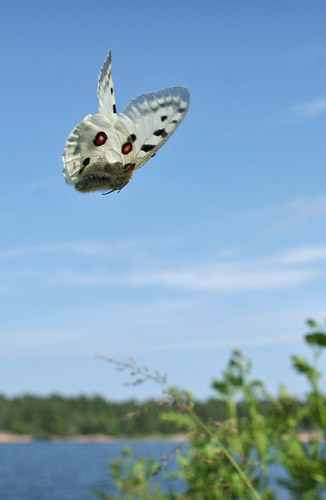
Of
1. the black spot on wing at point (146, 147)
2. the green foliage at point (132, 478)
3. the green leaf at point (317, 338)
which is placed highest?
the black spot on wing at point (146, 147)

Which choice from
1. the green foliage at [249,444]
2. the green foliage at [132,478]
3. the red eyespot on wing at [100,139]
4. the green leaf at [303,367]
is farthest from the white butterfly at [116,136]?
the green foliage at [132,478]

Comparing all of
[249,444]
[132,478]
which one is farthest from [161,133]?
[132,478]

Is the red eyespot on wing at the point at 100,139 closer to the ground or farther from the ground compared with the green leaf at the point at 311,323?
farther from the ground

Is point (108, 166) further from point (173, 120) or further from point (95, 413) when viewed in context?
point (95, 413)

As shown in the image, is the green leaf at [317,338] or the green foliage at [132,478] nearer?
the green leaf at [317,338]

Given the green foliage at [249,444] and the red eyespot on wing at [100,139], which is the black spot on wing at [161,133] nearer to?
the red eyespot on wing at [100,139]

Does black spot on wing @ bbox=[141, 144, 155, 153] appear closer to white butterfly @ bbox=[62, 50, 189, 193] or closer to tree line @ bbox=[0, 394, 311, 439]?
white butterfly @ bbox=[62, 50, 189, 193]

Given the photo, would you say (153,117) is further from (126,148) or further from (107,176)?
Answer: (107,176)
